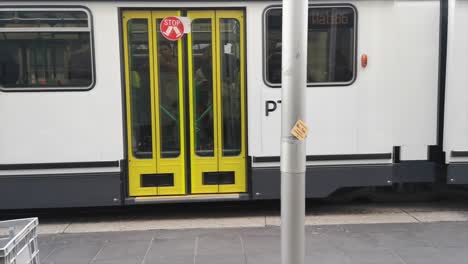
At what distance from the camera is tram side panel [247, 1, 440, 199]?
5445mm

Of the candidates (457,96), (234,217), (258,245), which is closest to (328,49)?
(457,96)

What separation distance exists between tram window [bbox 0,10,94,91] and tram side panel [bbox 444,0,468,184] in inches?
164

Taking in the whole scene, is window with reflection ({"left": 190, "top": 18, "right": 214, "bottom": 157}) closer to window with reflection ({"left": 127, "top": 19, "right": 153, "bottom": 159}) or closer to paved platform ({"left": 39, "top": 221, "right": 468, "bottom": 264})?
window with reflection ({"left": 127, "top": 19, "right": 153, "bottom": 159})

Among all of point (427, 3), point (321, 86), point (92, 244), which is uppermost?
point (427, 3)

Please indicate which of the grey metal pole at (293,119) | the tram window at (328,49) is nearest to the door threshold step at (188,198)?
the tram window at (328,49)

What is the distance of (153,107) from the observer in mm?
5414

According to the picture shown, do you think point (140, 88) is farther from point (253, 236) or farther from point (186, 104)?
point (253, 236)

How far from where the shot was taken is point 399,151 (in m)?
5.65

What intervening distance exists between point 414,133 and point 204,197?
2641mm

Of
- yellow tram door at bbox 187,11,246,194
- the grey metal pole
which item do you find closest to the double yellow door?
yellow tram door at bbox 187,11,246,194

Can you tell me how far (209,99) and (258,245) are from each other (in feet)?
5.96

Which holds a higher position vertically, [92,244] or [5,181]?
[5,181]

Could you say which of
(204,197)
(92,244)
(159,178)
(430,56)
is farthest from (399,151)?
(92,244)

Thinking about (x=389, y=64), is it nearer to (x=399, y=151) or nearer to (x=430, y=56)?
(x=430, y=56)
